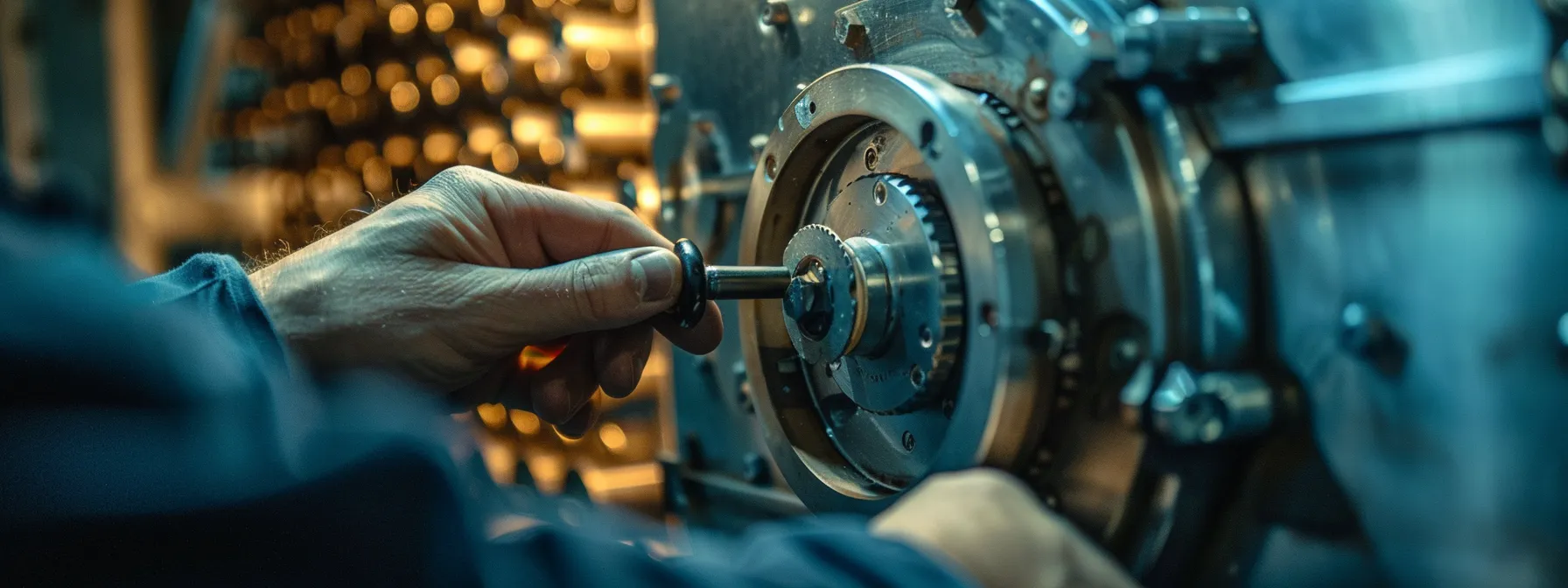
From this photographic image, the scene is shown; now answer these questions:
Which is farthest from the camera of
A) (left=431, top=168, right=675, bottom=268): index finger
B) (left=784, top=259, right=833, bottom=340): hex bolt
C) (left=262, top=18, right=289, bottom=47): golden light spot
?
(left=262, top=18, right=289, bottom=47): golden light spot

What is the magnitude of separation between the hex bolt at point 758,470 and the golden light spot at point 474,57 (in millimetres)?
819

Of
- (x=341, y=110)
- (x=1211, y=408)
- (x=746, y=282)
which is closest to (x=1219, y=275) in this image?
(x=1211, y=408)

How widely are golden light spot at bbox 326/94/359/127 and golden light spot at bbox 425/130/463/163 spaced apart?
40 centimetres

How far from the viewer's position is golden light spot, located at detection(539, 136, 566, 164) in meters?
1.33

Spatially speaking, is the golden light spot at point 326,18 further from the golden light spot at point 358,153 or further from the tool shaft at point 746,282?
the tool shaft at point 746,282

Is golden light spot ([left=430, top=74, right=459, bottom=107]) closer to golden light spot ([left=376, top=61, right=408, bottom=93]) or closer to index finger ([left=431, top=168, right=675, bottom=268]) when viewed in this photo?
golden light spot ([left=376, top=61, right=408, bottom=93])

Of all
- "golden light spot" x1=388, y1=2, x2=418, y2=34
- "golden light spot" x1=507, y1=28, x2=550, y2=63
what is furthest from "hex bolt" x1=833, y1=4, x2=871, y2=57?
"golden light spot" x1=388, y1=2, x2=418, y2=34

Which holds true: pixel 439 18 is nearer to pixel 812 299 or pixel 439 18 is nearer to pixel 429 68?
pixel 429 68

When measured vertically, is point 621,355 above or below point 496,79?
below

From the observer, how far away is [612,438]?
1370mm

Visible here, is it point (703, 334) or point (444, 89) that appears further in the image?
point (444, 89)

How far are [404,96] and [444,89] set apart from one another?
0.18 metres

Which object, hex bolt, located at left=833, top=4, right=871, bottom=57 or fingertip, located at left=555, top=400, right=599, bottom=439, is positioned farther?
fingertip, located at left=555, top=400, right=599, bottom=439

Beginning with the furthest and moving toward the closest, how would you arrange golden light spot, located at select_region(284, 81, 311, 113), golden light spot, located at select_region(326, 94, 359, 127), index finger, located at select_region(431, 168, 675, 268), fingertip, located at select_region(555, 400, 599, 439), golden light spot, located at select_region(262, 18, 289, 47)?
golden light spot, located at select_region(262, 18, 289, 47), golden light spot, located at select_region(284, 81, 311, 113), golden light spot, located at select_region(326, 94, 359, 127), fingertip, located at select_region(555, 400, 599, 439), index finger, located at select_region(431, 168, 675, 268)
